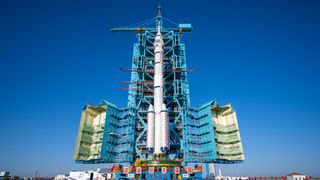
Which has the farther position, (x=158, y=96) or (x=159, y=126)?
(x=158, y=96)

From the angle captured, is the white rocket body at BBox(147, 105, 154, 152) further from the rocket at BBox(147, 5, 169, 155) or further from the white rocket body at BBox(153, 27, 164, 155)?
the white rocket body at BBox(153, 27, 164, 155)

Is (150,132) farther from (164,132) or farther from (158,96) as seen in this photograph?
(158,96)

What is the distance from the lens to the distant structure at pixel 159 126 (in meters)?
49.0

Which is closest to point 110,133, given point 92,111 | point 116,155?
point 116,155

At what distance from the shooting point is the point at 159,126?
47000mm

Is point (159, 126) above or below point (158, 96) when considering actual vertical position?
below

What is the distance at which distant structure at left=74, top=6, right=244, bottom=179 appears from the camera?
49.0m

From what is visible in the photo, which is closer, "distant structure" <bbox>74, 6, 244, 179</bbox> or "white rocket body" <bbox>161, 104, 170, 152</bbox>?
"white rocket body" <bbox>161, 104, 170, 152</bbox>

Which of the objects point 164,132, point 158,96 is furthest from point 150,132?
point 158,96

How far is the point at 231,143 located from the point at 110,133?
2884 cm

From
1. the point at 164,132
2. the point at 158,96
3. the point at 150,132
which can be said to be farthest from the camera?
the point at 158,96

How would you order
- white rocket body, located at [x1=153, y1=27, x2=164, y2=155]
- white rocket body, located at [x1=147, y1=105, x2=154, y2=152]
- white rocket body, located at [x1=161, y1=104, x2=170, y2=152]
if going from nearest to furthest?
white rocket body, located at [x1=161, y1=104, x2=170, y2=152] < white rocket body, located at [x1=153, y1=27, x2=164, y2=155] < white rocket body, located at [x1=147, y1=105, x2=154, y2=152]

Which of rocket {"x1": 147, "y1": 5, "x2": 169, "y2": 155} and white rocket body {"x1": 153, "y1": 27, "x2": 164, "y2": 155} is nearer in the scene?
rocket {"x1": 147, "y1": 5, "x2": 169, "y2": 155}

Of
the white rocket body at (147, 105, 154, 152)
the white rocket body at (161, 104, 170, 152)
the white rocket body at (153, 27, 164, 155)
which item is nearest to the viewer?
the white rocket body at (161, 104, 170, 152)
